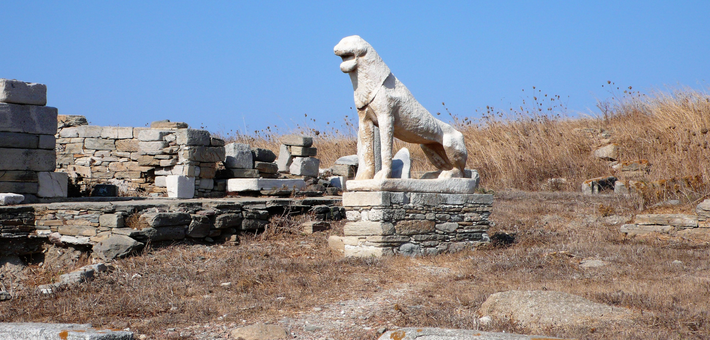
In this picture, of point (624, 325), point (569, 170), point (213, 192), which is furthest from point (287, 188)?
point (624, 325)

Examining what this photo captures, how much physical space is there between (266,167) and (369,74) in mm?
6035

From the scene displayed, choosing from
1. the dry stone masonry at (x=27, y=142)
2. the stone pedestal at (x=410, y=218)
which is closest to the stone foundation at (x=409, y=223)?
the stone pedestal at (x=410, y=218)

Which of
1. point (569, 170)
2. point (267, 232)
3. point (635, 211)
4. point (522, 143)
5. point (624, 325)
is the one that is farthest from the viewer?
point (522, 143)

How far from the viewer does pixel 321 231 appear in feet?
31.3

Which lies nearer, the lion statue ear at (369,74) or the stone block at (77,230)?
the lion statue ear at (369,74)

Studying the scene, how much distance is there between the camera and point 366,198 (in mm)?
7324

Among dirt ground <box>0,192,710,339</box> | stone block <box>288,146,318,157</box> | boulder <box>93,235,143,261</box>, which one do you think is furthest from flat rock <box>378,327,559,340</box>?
stone block <box>288,146,318,157</box>

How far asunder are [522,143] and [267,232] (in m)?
8.80

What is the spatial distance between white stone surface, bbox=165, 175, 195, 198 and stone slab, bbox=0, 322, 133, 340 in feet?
25.0

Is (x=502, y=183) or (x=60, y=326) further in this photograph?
(x=502, y=183)

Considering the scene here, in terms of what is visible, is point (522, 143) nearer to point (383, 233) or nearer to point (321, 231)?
point (321, 231)

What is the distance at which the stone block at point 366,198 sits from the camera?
23.7 feet

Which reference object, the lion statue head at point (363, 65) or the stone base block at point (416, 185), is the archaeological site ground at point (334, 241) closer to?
the stone base block at point (416, 185)

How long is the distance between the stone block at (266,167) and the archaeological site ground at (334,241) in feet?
0.39
